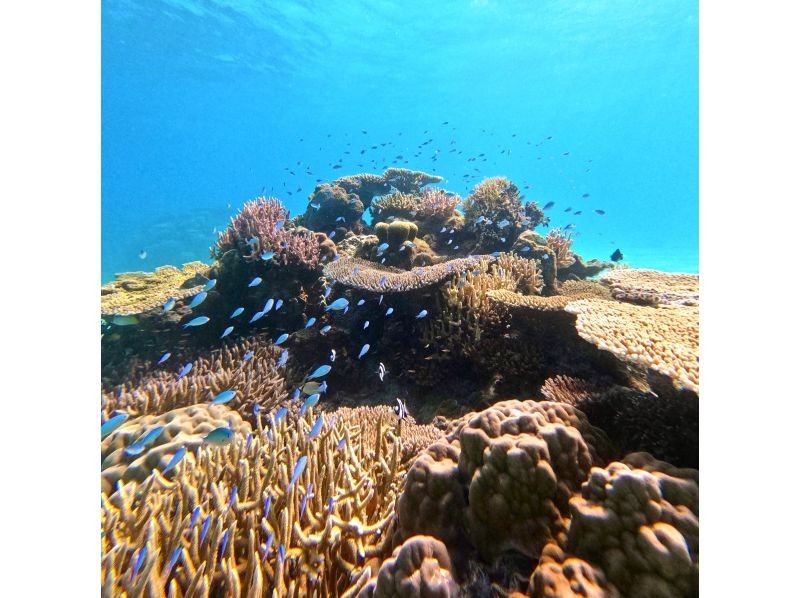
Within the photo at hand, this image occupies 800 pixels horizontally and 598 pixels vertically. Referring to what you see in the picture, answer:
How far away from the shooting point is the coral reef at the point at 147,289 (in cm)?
706

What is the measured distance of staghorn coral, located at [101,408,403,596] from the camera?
78.3 inches

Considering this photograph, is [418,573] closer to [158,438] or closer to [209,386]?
[158,438]

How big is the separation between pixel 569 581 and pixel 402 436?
228cm

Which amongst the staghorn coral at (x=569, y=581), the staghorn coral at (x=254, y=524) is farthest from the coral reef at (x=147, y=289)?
the staghorn coral at (x=569, y=581)

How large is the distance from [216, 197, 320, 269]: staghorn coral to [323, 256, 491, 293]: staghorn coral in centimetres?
61

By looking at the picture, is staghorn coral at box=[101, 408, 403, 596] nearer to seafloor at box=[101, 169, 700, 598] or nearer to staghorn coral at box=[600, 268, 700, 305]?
seafloor at box=[101, 169, 700, 598]

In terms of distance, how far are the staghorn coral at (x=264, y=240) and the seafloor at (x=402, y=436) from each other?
0.05m

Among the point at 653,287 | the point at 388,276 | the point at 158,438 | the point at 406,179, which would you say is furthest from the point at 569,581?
the point at 406,179
